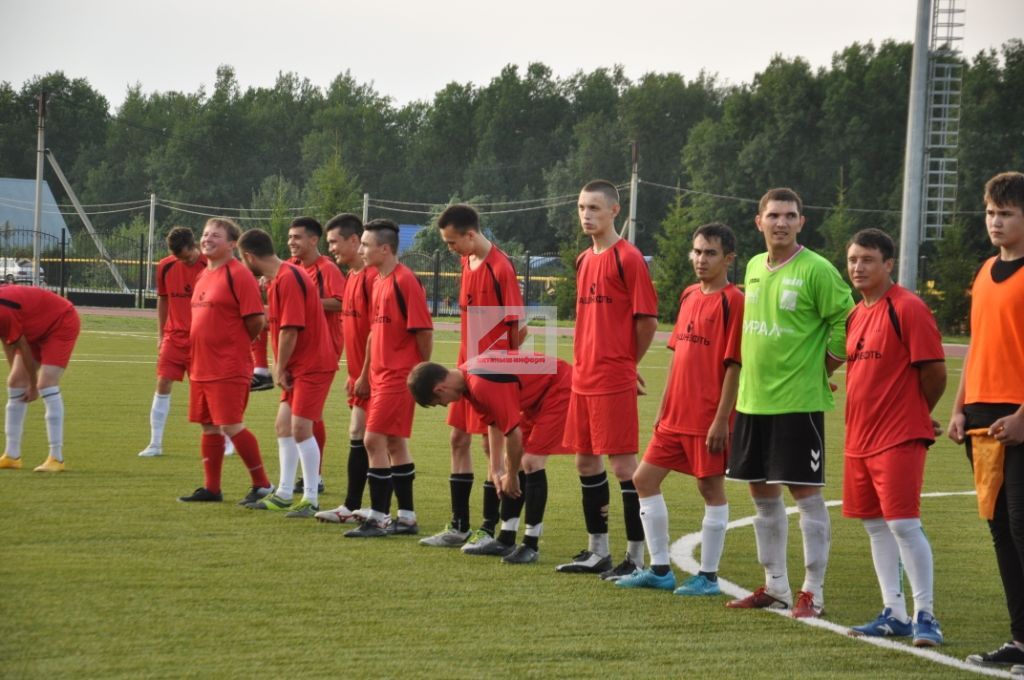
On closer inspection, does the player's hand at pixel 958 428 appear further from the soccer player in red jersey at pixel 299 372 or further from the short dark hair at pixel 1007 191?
the soccer player in red jersey at pixel 299 372

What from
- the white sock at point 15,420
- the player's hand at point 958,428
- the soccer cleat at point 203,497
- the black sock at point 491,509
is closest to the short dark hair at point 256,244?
the soccer cleat at point 203,497

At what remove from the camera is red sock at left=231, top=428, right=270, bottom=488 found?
31.8 feet

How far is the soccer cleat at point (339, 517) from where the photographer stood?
9180 millimetres

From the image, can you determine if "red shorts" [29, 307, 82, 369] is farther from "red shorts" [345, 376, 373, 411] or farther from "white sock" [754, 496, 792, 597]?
"white sock" [754, 496, 792, 597]

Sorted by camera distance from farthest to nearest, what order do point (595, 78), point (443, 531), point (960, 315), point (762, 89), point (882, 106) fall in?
point (595, 78), point (762, 89), point (882, 106), point (960, 315), point (443, 531)

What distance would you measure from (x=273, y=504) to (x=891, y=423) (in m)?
5.20

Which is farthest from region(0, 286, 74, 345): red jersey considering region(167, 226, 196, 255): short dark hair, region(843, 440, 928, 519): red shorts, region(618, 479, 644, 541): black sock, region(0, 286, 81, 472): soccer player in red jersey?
region(843, 440, 928, 519): red shorts

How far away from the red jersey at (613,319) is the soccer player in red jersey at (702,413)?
30 cm

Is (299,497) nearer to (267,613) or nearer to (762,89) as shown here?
(267,613)

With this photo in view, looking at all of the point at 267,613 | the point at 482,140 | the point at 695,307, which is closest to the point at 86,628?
the point at 267,613

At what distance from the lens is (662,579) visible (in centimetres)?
714

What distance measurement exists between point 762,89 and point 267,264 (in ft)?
254

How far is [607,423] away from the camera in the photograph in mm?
7270

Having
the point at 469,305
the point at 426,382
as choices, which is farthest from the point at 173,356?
the point at 426,382
